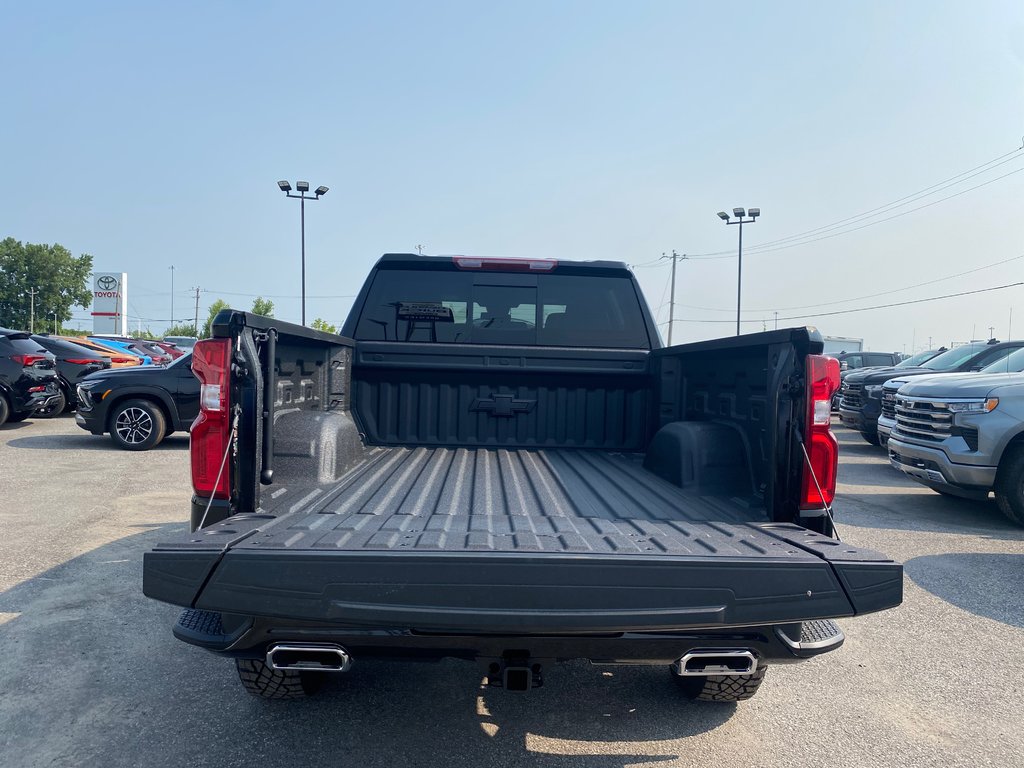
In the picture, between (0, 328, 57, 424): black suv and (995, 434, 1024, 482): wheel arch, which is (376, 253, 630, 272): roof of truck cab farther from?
(0, 328, 57, 424): black suv

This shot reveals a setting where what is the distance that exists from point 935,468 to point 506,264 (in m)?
5.62

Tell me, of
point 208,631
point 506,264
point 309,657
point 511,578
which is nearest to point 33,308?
point 506,264

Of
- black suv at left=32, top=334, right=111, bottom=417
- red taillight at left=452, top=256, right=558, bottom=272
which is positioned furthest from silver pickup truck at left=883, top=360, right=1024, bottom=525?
black suv at left=32, top=334, right=111, bottom=417

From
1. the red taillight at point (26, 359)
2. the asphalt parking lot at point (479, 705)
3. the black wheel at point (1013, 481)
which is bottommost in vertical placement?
the asphalt parking lot at point (479, 705)

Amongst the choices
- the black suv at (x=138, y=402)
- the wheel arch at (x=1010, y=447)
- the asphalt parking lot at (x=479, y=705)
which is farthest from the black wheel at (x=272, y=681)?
the black suv at (x=138, y=402)

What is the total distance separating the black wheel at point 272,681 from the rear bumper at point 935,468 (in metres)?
6.79

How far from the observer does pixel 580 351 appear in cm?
447

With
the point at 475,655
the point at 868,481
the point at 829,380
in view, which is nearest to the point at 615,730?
the point at 475,655

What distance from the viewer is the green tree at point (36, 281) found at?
8244 cm

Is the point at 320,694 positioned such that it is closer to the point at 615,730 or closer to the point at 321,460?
the point at 321,460

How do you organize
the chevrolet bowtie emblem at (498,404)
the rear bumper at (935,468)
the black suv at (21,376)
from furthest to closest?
the black suv at (21,376) < the rear bumper at (935,468) < the chevrolet bowtie emblem at (498,404)

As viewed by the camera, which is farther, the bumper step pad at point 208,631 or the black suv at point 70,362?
the black suv at point 70,362

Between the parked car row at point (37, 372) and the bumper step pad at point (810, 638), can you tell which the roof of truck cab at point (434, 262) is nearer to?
the bumper step pad at point (810, 638)

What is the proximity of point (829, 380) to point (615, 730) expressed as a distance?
5.84ft
